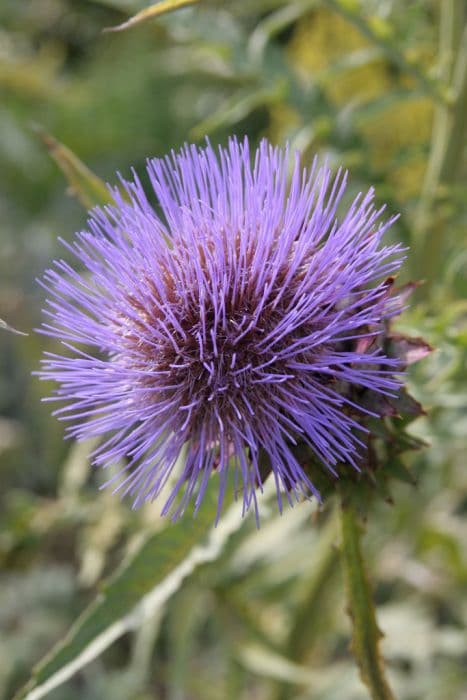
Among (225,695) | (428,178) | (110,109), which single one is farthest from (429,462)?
(110,109)

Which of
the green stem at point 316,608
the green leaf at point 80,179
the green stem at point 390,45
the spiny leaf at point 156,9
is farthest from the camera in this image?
the green stem at point 316,608

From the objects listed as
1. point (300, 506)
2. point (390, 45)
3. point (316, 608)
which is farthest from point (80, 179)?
point (316, 608)

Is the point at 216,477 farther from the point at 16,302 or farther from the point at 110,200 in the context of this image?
the point at 16,302

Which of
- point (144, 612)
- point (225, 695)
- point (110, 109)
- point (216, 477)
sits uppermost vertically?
point (110, 109)

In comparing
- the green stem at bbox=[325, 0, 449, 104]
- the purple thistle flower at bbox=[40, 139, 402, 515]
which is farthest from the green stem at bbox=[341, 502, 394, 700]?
the green stem at bbox=[325, 0, 449, 104]

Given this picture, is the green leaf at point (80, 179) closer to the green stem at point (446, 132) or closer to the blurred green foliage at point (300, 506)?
the blurred green foliage at point (300, 506)

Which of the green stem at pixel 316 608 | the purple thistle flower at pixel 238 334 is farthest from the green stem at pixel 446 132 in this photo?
the green stem at pixel 316 608

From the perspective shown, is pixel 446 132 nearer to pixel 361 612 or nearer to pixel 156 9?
pixel 156 9
